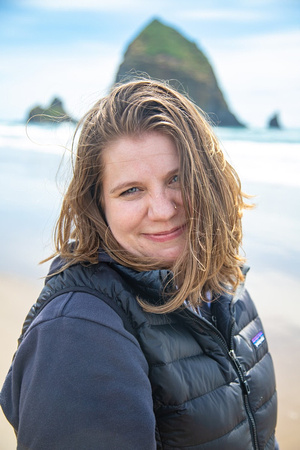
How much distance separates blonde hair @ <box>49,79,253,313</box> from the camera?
1.73 metres

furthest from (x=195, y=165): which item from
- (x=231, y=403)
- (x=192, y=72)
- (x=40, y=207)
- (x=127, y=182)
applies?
(x=192, y=72)

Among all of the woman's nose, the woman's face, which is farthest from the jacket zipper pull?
the woman's nose

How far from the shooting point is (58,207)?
360 centimetres

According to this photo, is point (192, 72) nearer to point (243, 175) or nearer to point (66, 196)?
point (243, 175)

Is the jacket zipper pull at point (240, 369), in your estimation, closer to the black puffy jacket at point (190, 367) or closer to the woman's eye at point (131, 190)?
the black puffy jacket at point (190, 367)

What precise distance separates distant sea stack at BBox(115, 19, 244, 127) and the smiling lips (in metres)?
56.0

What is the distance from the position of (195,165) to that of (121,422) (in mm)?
916

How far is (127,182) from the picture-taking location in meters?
1.72

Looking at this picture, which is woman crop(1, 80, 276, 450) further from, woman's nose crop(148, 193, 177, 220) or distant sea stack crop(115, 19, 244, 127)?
distant sea stack crop(115, 19, 244, 127)

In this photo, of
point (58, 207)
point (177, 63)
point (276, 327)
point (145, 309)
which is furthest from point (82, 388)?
point (177, 63)

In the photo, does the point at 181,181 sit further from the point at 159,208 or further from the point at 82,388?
the point at 82,388

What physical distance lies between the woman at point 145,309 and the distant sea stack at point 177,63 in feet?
184

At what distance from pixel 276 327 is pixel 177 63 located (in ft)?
227

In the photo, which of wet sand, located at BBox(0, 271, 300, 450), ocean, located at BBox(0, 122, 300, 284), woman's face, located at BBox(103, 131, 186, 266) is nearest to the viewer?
woman's face, located at BBox(103, 131, 186, 266)
